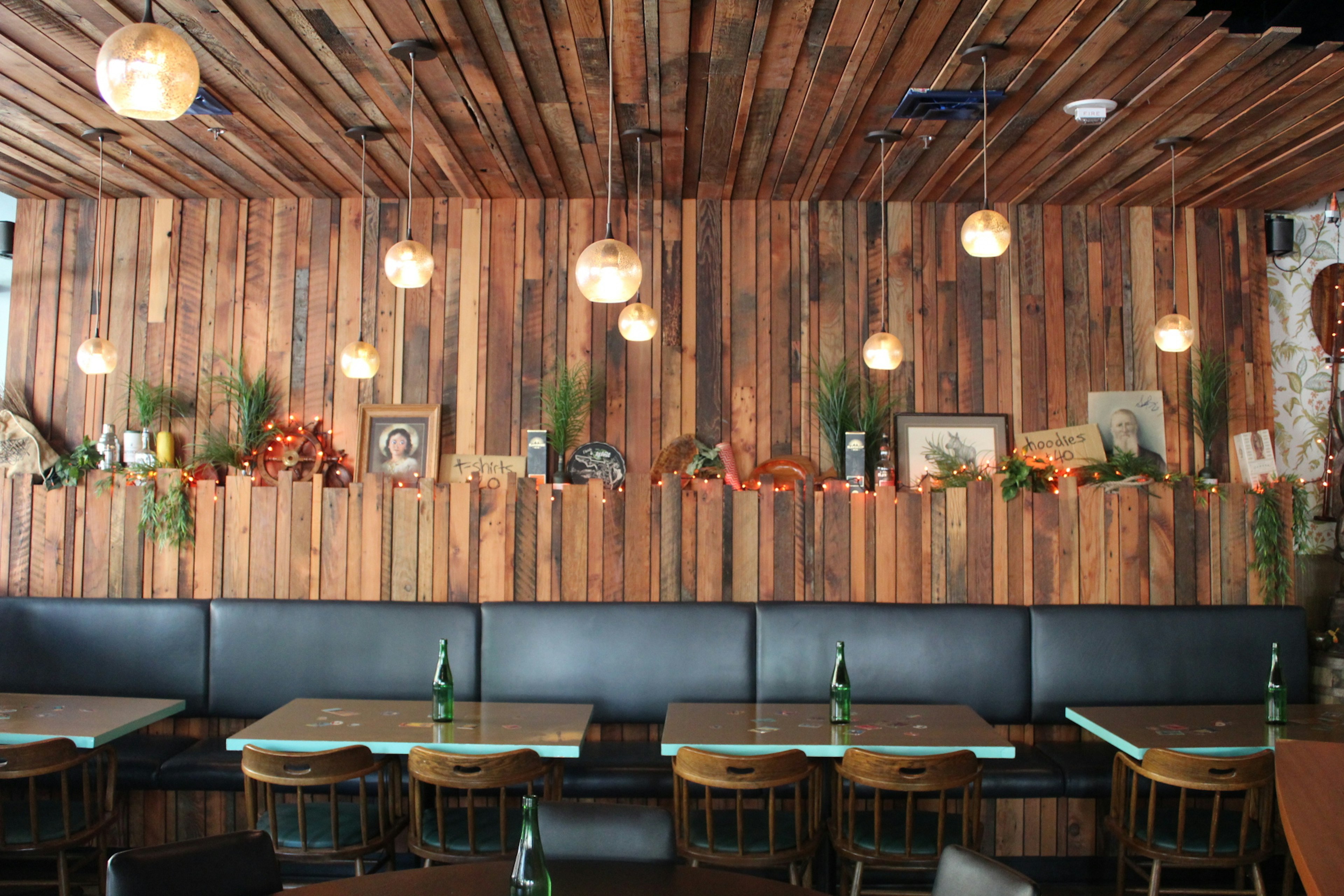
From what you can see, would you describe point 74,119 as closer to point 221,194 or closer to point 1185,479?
point 221,194

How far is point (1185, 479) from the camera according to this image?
4820 millimetres

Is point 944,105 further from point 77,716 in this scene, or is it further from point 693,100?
point 77,716

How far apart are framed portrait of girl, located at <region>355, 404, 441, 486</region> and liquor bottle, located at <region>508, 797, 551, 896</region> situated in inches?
153

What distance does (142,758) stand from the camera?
172 inches

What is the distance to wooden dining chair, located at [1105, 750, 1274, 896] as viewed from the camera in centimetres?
328

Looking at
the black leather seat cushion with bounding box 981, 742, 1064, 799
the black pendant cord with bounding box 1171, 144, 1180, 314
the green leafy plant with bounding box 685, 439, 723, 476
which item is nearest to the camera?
the black leather seat cushion with bounding box 981, 742, 1064, 799

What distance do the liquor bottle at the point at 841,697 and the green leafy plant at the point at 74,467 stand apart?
4.02 m

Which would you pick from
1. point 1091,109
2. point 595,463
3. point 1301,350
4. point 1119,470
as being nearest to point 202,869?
point 595,463

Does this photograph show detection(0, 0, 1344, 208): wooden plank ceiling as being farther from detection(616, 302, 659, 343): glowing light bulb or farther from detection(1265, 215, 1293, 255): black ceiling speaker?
detection(616, 302, 659, 343): glowing light bulb

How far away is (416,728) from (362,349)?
6.79 ft

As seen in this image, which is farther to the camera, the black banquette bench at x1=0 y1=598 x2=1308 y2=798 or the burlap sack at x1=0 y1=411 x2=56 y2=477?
the burlap sack at x1=0 y1=411 x2=56 y2=477

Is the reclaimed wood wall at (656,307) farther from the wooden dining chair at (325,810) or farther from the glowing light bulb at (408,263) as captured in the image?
the wooden dining chair at (325,810)

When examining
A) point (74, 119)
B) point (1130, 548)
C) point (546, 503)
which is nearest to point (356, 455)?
point (546, 503)

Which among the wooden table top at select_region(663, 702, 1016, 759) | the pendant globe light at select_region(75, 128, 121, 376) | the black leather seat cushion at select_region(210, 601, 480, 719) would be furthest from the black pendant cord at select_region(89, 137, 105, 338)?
the wooden table top at select_region(663, 702, 1016, 759)
